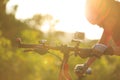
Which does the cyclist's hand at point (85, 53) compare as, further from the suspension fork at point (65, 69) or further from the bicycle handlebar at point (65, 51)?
the suspension fork at point (65, 69)

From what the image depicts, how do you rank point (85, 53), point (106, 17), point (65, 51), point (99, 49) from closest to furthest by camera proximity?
point (99, 49)
point (85, 53)
point (65, 51)
point (106, 17)

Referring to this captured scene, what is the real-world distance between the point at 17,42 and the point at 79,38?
2.20ft

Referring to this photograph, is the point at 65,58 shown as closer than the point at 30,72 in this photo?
Yes

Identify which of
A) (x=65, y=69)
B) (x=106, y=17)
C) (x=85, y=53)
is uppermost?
(x=106, y=17)

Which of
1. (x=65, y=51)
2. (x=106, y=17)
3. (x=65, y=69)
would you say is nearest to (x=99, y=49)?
(x=65, y=51)

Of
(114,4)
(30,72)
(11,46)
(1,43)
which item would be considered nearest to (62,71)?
(114,4)

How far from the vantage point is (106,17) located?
6.03 metres

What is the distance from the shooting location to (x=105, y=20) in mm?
5938

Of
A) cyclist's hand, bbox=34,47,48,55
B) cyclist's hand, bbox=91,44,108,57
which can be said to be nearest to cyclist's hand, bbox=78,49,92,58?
cyclist's hand, bbox=91,44,108,57

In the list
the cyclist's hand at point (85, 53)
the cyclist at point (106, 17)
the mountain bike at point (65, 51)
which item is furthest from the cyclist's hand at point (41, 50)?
the cyclist at point (106, 17)

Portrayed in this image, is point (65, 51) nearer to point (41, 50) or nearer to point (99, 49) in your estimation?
point (41, 50)

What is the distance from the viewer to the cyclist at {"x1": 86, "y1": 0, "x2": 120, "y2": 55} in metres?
5.89

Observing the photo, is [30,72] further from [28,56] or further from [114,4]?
[114,4]

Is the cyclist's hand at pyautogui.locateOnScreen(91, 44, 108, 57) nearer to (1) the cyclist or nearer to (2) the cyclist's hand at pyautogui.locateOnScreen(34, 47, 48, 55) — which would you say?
(2) the cyclist's hand at pyautogui.locateOnScreen(34, 47, 48, 55)
